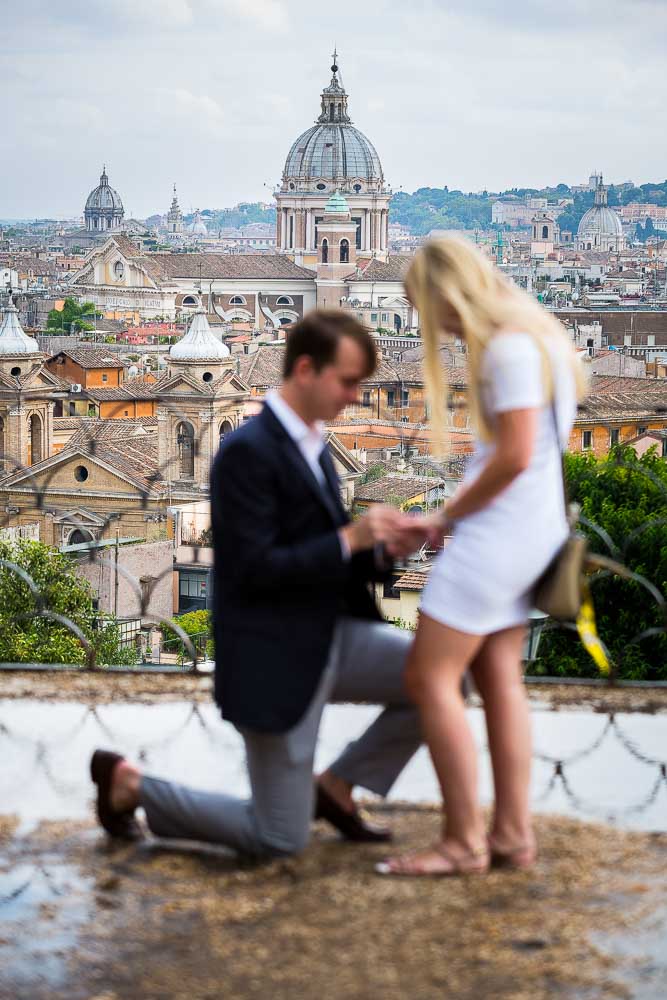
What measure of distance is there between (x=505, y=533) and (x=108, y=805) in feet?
1.79

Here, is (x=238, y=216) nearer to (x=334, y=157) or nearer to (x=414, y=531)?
(x=334, y=157)

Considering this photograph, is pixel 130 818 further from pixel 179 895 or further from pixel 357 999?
pixel 357 999

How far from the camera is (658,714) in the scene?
2.38m

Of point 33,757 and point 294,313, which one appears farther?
point 294,313

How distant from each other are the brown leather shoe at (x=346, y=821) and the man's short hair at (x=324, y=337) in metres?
0.48

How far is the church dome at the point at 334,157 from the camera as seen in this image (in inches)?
2778

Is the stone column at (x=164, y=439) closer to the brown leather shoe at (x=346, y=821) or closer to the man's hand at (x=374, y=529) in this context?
the brown leather shoe at (x=346, y=821)

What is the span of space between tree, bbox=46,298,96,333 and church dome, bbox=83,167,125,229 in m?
61.2

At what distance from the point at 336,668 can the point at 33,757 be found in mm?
579

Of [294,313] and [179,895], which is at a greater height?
[294,313]

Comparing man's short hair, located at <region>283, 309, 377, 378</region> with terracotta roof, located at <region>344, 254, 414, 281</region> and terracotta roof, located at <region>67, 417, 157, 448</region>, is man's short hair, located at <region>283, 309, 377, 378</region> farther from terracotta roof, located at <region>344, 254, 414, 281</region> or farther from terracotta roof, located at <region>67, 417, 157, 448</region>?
terracotta roof, located at <region>344, 254, 414, 281</region>

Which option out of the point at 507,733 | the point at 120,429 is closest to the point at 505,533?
the point at 507,733

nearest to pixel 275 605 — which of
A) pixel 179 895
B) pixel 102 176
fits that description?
pixel 179 895

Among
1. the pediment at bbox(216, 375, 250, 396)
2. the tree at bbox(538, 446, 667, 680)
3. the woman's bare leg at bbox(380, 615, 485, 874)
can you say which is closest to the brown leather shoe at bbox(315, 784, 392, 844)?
the woman's bare leg at bbox(380, 615, 485, 874)
